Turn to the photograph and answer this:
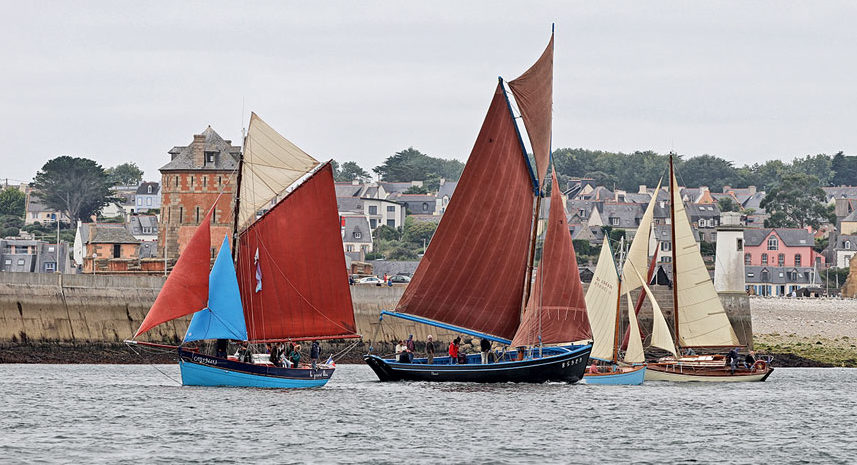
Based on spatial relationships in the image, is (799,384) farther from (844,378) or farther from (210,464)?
(210,464)

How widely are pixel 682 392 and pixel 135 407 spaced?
76.8ft

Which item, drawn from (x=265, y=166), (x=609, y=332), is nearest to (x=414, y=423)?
(x=265, y=166)

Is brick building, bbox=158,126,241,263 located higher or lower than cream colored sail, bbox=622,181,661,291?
Result: higher

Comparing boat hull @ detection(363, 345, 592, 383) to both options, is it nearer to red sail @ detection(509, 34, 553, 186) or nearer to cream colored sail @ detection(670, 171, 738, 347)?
red sail @ detection(509, 34, 553, 186)

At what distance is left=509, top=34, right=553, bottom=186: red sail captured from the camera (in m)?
54.6

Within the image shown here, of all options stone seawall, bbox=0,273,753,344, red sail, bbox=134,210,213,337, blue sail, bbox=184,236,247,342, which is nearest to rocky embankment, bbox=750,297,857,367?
stone seawall, bbox=0,273,753,344

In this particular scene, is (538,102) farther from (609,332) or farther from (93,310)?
(93,310)

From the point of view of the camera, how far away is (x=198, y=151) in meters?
107

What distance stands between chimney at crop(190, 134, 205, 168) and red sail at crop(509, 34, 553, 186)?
5472cm

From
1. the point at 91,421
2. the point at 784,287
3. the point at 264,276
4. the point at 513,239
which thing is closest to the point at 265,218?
the point at 264,276

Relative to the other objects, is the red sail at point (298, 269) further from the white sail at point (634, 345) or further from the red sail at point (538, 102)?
the white sail at point (634, 345)

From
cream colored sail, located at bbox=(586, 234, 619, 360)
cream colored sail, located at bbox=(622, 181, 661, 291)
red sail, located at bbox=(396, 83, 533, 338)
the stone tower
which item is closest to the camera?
red sail, located at bbox=(396, 83, 533, 338)

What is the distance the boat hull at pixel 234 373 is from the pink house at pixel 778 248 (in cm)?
11435

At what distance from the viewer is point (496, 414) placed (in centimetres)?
4569
